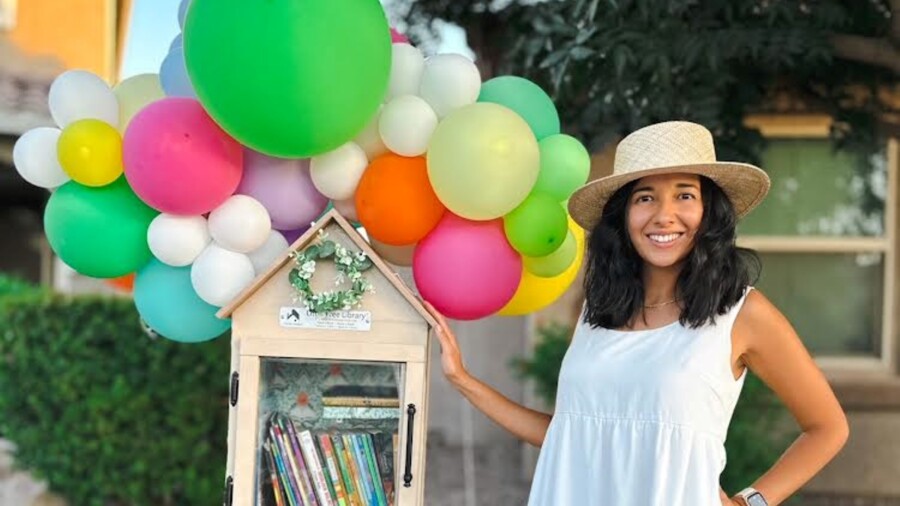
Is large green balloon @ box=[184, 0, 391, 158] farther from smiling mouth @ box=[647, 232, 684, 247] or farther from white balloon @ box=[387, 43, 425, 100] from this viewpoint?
smiling mouth @ box=[647, 232, 684, 247]

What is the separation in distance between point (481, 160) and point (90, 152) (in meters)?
0.82

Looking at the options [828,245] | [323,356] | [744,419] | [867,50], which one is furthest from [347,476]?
[828,245]

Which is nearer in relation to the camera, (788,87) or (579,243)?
(579,243)

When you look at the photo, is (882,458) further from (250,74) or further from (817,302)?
(250,74)

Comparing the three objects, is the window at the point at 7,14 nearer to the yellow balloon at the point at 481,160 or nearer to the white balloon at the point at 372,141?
the white balloon at the point at 372,141

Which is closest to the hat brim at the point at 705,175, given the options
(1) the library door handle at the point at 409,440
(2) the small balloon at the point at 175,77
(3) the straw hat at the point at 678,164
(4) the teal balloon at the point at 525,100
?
(3) the straw hat at the point at 678,164

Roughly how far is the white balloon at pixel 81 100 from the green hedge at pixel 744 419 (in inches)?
106

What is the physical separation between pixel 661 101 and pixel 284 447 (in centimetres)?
171

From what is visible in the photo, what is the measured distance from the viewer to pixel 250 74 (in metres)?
1.79

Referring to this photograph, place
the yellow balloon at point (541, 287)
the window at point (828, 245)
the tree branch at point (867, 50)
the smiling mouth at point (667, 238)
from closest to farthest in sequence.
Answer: the smiling mouth at point (667, 238) < the yellow balloon at point (541, 287) < the tree branch at point (867, 50) < the window at point (828, 245)

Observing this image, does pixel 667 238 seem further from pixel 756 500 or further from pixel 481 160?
pixel 756 500

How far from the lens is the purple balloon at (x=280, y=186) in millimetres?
2061

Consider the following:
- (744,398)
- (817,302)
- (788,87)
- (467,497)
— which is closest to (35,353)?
(467,497)

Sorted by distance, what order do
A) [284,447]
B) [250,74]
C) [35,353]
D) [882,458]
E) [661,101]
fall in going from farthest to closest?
[882,458], [35,353], [661,101], [284,447], [250,74]
